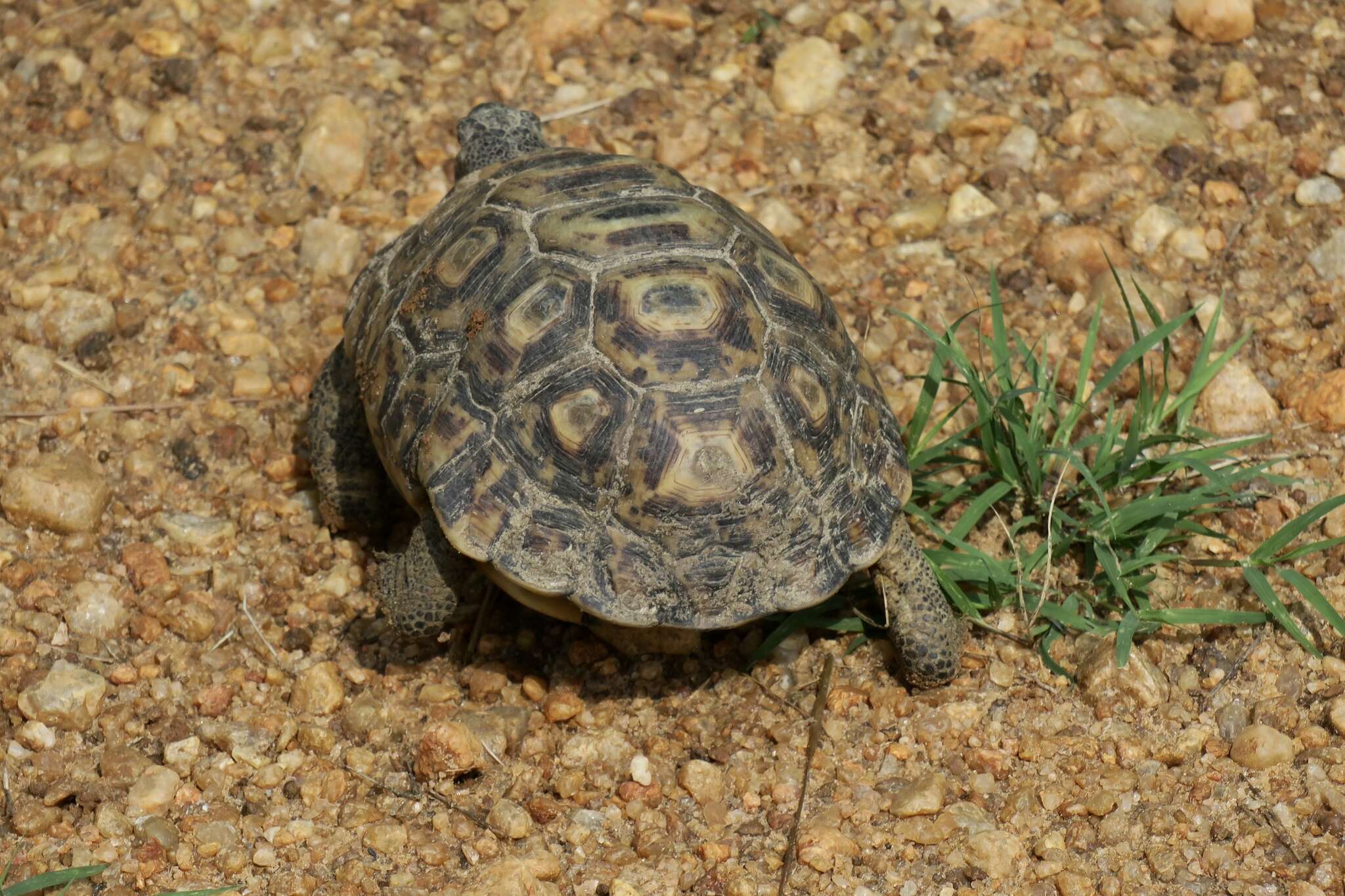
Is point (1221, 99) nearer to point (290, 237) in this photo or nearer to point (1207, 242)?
point (1207, 242)

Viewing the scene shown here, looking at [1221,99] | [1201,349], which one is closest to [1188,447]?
[1201,349]

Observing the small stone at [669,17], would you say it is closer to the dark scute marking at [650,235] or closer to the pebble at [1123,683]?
the dark scute marking at [650,235]

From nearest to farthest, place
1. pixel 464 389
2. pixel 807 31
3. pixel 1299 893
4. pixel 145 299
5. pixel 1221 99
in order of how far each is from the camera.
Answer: pixel 1299 893
pixel 464 389
pixel 145 299
pixel 1221 99
pixel 807 31

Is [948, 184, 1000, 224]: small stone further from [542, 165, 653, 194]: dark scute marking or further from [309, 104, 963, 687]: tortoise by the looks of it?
[542, 165, 653, 194]: dark scute marking

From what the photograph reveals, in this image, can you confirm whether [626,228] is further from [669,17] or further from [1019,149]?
[669,17]

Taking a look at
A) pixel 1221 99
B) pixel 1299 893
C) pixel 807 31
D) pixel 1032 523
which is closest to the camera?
pixel 1299 893

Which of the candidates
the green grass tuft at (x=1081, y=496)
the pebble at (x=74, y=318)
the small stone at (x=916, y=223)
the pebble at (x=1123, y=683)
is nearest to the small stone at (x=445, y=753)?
the green grass tuft at (x=1081, y=496)
